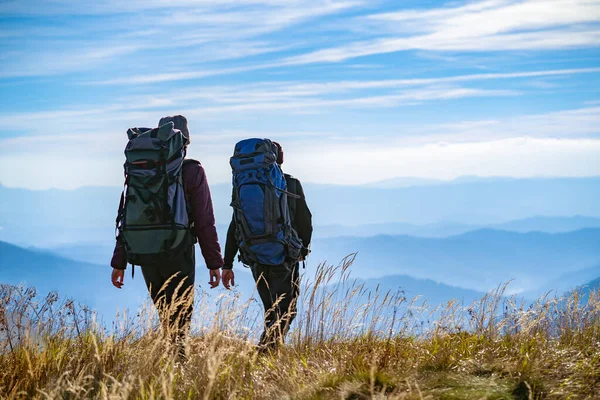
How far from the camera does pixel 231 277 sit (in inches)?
251

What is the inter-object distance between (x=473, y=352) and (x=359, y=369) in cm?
120

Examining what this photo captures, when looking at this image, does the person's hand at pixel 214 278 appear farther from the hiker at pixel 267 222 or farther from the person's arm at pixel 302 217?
the person's arm at pixel 302 217

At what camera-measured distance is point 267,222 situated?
6051 millimetres

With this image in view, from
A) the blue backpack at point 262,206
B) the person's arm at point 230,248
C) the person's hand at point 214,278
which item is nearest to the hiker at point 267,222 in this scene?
the blue backpack at point 262,206

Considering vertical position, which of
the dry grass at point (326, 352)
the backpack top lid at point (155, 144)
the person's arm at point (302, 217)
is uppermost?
the backpack top lid at point (155, 144)

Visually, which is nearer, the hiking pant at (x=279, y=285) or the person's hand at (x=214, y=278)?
the person's hand at (x=214, y=278)

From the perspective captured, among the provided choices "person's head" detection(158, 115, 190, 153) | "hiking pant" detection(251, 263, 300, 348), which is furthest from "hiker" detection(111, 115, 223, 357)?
"hiking pant" detection(251, 263, 300, 348)

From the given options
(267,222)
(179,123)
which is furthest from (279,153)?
(179,123)

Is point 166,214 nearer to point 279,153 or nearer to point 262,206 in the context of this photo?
point 262,206

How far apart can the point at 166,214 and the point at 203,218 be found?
0.36m

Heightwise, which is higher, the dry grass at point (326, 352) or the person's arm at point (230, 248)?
the person's arm at point (230, 248)

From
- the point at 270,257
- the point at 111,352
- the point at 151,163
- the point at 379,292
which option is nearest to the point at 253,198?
the point at 270,257

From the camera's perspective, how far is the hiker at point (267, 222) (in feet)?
19.9

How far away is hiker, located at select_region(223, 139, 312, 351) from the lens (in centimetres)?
606
